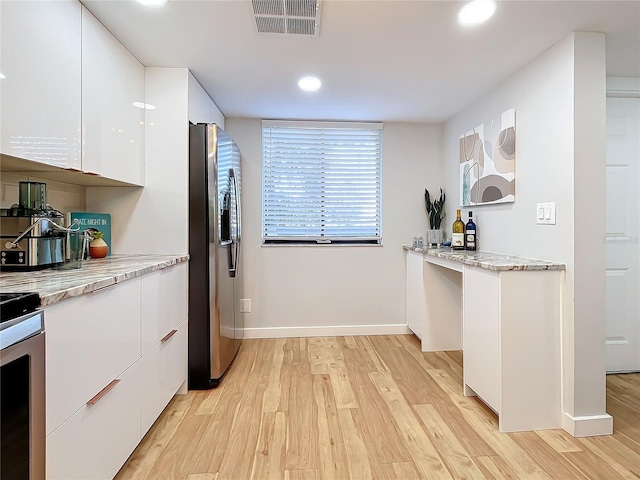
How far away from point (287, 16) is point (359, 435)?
2195 mm

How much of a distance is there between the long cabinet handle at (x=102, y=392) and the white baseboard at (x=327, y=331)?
213cm

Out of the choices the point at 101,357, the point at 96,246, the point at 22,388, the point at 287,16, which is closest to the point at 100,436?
the point at 101,357

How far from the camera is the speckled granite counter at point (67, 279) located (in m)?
1.09

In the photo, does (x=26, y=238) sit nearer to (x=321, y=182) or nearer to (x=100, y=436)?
(x=100, y=436)

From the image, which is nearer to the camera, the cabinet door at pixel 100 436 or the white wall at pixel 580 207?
the cabinet door at pixel 100 436

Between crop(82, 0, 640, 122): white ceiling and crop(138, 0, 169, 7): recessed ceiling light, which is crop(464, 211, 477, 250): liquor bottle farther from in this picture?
crop(138, 0, 169, 7): recessed ceiling light

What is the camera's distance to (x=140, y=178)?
7.61 feet

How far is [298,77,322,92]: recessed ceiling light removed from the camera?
2.54 meters

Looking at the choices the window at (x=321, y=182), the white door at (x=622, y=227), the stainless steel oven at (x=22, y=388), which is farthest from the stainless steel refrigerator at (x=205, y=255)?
A: the white door at (x=622, y=227)

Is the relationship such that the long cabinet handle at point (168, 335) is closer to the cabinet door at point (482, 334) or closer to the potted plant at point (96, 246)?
the potted plant at point (96, 246)

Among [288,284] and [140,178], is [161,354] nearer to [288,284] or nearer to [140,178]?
[140,178]

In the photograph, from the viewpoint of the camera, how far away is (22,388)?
0.95 m

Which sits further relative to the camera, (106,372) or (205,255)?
(205,255)

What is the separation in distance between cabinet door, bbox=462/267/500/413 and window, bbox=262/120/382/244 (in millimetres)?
1556
